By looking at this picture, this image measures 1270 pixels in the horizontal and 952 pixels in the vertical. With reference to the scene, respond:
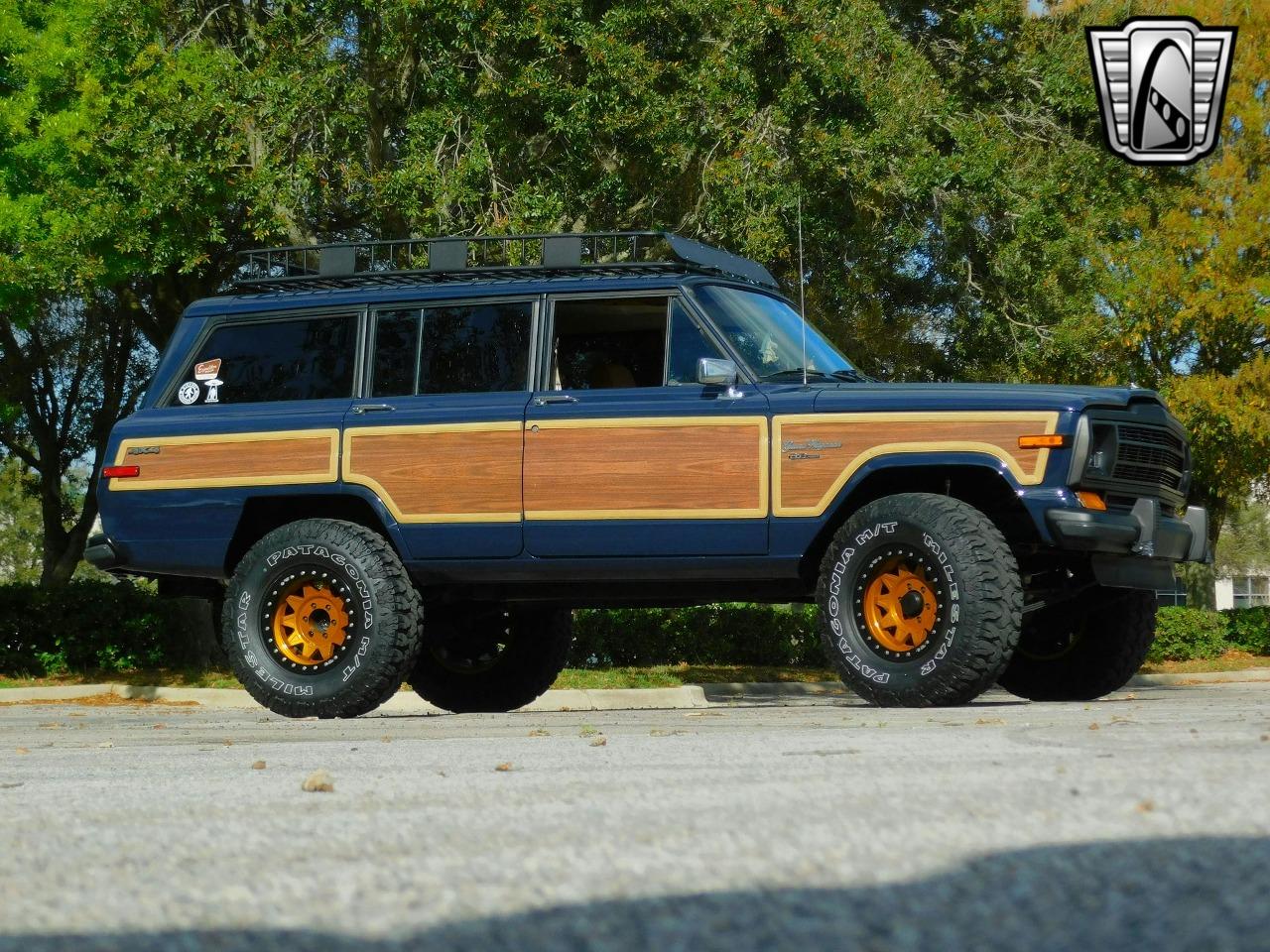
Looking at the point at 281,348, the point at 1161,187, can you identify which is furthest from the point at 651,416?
the point at 1161,187

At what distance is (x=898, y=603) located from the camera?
27.3 feet

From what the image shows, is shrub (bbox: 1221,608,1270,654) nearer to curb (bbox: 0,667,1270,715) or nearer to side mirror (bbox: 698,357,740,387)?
curb (bbox: 0,667,1270,715)

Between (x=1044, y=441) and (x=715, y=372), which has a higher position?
(x=715, y=372)

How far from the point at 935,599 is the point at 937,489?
0.76 metres

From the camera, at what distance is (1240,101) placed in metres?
24.8

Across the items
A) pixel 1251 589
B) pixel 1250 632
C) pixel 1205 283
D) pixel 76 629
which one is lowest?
pixel 1251 589

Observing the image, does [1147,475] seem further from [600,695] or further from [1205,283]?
[1205,283]

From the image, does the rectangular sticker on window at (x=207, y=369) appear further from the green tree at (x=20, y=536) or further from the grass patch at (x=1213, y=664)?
the green tree at (x=20, y=536)

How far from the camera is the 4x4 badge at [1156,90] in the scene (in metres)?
21.1

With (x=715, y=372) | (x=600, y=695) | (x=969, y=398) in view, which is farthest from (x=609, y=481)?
(x=600, y=695)

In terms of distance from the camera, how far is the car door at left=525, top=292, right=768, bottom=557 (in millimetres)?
8555

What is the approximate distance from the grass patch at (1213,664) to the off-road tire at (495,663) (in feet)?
44.2

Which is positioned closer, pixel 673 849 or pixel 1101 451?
pixel 673 849

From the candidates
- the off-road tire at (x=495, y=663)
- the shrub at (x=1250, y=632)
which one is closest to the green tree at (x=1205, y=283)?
the shrub at (x=1250, y=632)
